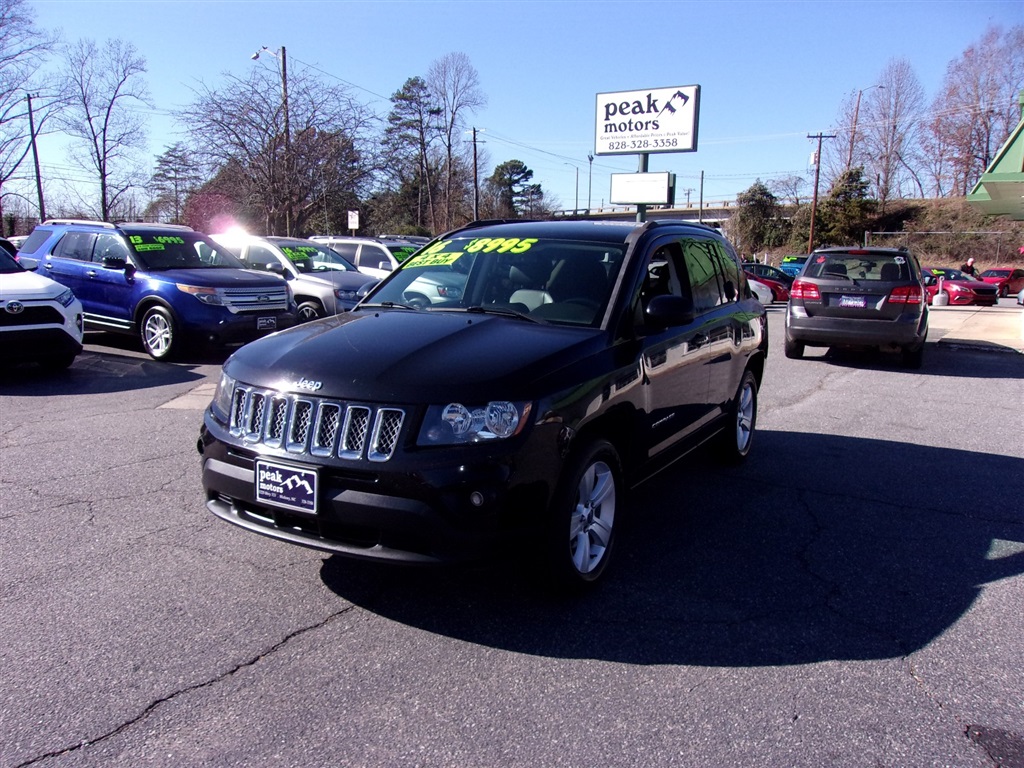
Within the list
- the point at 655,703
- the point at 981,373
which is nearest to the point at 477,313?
the point at 655,703

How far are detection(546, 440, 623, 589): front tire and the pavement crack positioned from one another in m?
1.03

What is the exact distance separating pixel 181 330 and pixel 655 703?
30.6 ft

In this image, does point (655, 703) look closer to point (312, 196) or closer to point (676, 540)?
point (676, 540)

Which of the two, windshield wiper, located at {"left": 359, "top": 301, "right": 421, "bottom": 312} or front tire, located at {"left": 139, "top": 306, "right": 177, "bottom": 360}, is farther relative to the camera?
front tire, located at {"left": 139, "top": 306, "right": 177, "bottom": 360}

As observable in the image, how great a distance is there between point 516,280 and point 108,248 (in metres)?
9.15

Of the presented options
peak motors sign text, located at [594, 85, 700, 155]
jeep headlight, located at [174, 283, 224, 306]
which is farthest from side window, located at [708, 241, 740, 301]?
peak motors sign text, located at [594, 85, 700, 155]

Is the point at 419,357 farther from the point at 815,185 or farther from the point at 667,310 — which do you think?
the point at 815,185

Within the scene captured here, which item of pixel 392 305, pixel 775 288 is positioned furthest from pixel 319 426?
pixel 775 288

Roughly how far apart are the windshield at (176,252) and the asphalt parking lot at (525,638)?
6121 millimetres

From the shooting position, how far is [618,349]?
3.99 meters

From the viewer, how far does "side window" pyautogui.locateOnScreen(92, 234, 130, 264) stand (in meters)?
11.2

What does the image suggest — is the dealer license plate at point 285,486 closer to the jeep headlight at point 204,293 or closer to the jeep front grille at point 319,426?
the jeep front grille at point 319,426

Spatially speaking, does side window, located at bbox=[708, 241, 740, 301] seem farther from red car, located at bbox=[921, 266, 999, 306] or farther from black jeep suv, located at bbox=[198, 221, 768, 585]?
red car, located at bbox=[921, 266, 999, 306]

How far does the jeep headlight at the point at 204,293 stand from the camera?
1062 centimetres
